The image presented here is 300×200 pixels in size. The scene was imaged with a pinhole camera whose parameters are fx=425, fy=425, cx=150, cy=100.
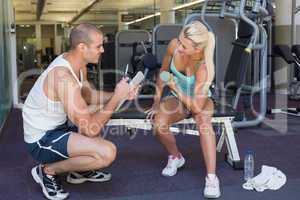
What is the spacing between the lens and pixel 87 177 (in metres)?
2.66

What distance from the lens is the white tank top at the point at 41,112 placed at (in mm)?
2236

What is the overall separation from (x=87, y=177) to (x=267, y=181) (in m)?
1.11

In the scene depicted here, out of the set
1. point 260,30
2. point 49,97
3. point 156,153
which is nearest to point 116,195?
point 49,97

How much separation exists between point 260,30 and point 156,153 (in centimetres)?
170

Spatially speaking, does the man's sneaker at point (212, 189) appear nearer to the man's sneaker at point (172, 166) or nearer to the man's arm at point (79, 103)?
the man's sneaker at point (172, 166)

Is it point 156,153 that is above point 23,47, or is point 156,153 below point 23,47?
below

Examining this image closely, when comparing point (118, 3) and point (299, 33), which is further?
point (118, 3)

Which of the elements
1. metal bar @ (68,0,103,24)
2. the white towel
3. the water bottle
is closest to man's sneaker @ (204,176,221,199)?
the white towel

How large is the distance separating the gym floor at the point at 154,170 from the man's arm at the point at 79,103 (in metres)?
0.50

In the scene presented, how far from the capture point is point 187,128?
10.5ft

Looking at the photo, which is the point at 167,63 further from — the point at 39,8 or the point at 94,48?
the point at 39,8

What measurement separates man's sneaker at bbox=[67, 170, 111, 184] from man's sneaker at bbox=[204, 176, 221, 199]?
65 cm

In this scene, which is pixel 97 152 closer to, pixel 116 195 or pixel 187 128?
pixel 116 195

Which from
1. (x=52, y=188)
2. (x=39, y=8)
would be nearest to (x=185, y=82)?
(x=52, y=188)
